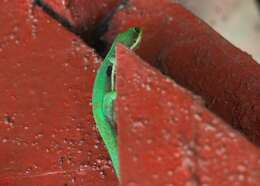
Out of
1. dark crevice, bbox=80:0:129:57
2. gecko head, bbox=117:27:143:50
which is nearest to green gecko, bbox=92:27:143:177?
gecko head, bbox=117:27:143:50

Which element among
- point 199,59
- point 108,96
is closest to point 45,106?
point 108,96

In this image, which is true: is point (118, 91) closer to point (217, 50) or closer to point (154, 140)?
point (154, 140)

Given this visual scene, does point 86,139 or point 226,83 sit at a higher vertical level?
point 226,83

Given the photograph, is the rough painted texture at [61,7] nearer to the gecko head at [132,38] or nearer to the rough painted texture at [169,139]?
the gecko head at [132,38]

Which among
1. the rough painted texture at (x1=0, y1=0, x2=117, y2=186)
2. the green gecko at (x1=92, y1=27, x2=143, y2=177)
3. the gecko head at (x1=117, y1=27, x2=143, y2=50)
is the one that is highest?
the gecko head at (x1=117, y1=27, x2=143, y2=50)

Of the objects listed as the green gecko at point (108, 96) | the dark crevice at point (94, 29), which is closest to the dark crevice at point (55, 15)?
the dark crevice at point (94, 29)

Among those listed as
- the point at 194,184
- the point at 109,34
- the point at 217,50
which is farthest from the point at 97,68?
the point at 194,184

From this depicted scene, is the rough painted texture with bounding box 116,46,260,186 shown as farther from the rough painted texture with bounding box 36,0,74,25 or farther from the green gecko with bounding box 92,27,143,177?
the rough painted texture with bounding box 36,0,74,25
